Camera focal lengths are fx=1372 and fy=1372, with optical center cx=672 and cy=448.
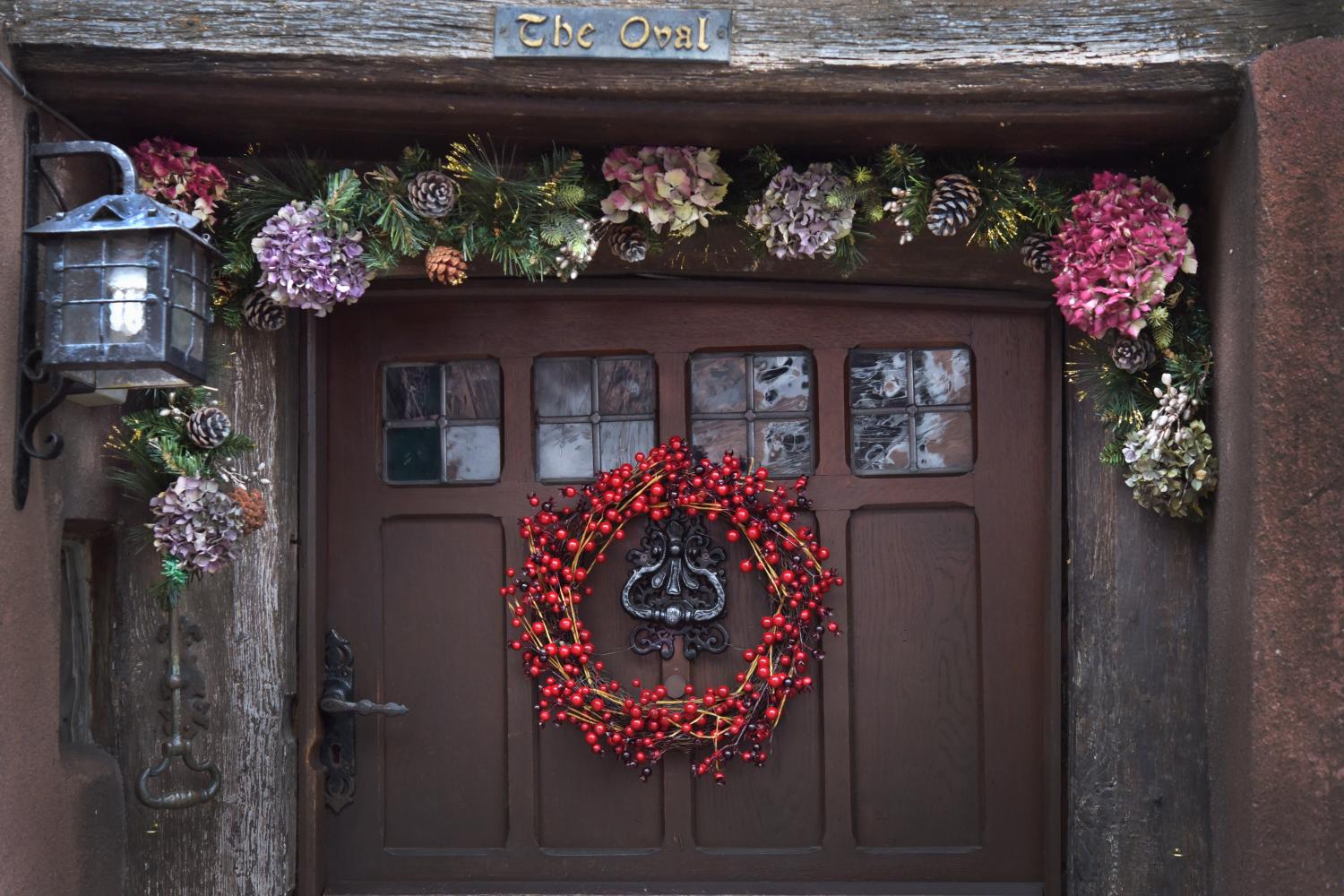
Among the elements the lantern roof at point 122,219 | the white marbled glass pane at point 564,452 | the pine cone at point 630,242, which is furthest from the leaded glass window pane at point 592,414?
the lantern roof at point 122,219

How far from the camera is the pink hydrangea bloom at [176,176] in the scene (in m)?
2.82

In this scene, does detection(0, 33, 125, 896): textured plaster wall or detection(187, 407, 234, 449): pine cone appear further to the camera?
detection(187, 407, 234, 449): pine cone

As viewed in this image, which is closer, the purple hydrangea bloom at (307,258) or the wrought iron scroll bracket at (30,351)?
the wrought iron scroll bracket at (30,351)

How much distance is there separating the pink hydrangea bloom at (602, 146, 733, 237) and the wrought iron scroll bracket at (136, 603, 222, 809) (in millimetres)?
1311

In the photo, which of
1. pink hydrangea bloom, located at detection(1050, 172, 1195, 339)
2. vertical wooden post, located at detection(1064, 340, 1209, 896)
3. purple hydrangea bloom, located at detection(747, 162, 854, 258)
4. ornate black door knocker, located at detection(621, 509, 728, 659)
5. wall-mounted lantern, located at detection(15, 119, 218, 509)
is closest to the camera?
wall-mounted lantern, located at detection(15, 119, 218, 509)

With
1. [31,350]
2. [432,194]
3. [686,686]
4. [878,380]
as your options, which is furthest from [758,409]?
[31,350]

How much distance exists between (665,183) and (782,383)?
0.62 meters

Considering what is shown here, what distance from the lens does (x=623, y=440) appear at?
322 cm

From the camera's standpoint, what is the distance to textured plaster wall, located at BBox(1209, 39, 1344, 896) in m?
2.45

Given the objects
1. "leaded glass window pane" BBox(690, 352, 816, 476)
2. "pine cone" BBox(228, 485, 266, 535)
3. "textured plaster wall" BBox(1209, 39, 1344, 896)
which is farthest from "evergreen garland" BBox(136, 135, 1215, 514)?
"leaded glass window pane" BBox(690, 352, 816, 476)

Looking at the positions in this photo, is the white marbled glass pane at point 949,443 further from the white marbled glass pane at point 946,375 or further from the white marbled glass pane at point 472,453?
the white marbled glass pane at point 472,453

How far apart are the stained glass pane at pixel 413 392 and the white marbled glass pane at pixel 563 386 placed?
24cm

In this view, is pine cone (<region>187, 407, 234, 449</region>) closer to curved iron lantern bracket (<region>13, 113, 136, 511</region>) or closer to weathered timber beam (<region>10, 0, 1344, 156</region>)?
curved iron lantern bracket (<region>13, 113, 136, 511</region>)

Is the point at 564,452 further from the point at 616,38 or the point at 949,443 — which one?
the point at 616,38
